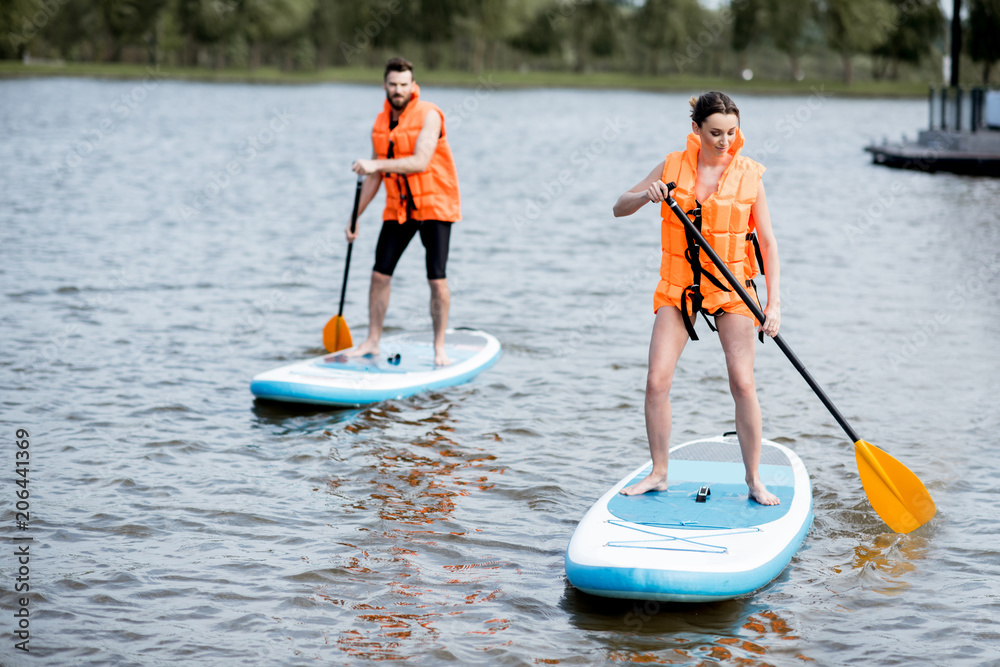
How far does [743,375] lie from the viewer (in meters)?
5.12

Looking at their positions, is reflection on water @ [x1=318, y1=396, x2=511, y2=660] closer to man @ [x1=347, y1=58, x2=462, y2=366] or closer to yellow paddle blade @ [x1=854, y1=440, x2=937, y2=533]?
man @ [x1=347, y1=58, x2=462, y2=366]

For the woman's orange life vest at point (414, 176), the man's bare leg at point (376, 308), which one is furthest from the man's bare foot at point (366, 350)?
the woman's orange life vest at point (414, 176)

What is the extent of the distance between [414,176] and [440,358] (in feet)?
4.77

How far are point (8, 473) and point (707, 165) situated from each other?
4.43 metres

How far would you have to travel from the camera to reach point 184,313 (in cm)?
1118

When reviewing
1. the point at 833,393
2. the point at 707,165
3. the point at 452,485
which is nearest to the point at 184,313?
the point at 452,485

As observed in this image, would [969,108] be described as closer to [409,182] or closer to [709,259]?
[409,182]

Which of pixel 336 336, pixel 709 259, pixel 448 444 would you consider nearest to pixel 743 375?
pixel 709 259

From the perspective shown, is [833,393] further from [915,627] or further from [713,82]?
[713,82]

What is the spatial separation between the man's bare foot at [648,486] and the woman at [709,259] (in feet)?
1.02

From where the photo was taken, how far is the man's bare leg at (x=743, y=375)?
16.9 feet

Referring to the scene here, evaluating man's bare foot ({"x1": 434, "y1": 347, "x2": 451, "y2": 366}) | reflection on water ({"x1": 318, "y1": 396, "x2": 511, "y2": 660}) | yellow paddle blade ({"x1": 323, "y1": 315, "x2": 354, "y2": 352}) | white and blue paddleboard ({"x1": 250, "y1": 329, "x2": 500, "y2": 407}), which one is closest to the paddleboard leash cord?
reflection on water ({"x1": 318, "y1": 396, "x2": 511, "y2": 660})

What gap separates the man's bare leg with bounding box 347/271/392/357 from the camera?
8.19m

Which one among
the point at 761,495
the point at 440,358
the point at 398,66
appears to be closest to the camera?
the point at 761,495
